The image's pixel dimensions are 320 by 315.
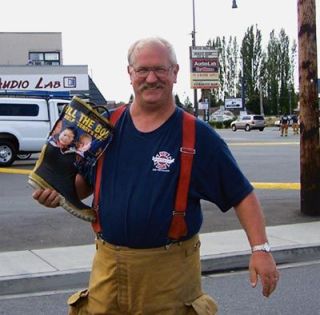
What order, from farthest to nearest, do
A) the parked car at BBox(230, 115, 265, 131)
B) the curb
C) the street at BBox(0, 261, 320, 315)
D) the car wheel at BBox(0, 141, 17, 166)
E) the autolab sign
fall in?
the parked car at BBox(230, 115, 265, 131)
the autolab sign
the car wheel at BBox(0, 141, 17, 166)
the curb
the street at BBox(0, 261, 320, 315)

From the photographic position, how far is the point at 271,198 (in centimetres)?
1186

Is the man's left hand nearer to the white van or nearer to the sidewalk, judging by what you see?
the sidewalk

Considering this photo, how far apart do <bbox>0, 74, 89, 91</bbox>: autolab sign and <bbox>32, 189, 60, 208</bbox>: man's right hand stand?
32727mm

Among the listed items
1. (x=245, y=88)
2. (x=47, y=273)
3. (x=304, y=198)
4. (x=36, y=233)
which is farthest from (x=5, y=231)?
(x=245, y=88)

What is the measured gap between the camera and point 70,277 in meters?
6.58

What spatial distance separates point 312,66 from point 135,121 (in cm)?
712

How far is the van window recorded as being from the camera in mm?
18375

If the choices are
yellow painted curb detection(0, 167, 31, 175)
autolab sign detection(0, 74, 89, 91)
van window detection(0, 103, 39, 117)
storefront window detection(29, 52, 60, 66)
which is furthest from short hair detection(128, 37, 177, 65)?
storefront window detection(29, 52, 60, 66)

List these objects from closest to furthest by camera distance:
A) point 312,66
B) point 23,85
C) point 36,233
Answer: point 36,233, point 312,66, point 23,85

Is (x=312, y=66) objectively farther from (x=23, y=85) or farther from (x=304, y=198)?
(x=23, y=85)

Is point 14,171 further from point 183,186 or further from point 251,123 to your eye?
point 251,123

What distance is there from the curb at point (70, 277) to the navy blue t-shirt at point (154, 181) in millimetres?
3594

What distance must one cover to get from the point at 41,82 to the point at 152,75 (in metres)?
33.5

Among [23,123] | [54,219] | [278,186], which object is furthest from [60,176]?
[23,123]
